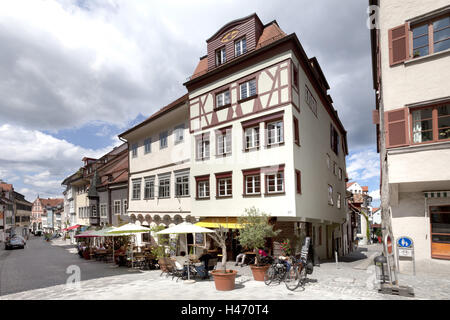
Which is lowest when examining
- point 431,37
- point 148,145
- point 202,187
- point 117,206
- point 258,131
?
point 117,206

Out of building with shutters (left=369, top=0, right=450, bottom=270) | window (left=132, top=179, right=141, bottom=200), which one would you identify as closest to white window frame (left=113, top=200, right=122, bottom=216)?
window (left=132, top=179, right=141, bottom=200)

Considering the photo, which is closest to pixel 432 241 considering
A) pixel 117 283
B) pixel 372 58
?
pixel 117 283

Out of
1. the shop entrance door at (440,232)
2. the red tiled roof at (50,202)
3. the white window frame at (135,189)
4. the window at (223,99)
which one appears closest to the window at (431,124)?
the shop entrance door at (440,232)

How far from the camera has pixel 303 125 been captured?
18531 millimetres

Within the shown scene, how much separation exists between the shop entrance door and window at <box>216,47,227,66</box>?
600 inches

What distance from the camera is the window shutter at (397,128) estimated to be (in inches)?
501

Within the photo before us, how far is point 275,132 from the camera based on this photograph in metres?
17.3

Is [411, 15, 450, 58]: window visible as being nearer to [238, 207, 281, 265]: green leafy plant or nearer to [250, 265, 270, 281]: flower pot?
[238, 207, 281, 265]: green leafy plant

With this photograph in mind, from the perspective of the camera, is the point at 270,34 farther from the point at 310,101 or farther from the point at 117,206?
the point at 117,206

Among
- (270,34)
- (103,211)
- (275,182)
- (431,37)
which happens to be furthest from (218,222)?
(103,211)

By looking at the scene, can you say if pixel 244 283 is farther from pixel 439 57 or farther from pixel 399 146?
pixel 439 57

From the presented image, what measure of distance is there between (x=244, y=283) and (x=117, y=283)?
5765 mm

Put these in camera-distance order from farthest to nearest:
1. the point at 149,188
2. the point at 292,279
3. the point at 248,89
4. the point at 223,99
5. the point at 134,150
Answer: the point at 134,150 → the point at 149,188 → the point at 223,99 → the point at 248,89 → the point at 292,279

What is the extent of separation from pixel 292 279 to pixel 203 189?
1043 centimetres
